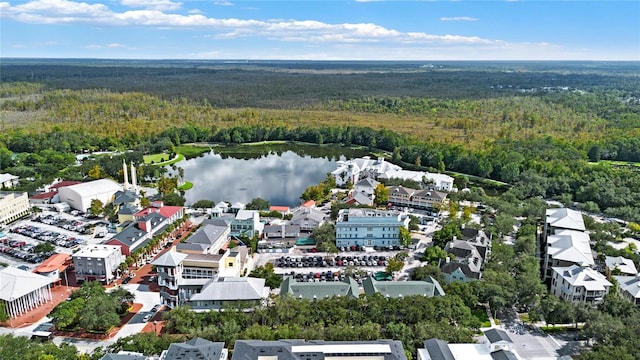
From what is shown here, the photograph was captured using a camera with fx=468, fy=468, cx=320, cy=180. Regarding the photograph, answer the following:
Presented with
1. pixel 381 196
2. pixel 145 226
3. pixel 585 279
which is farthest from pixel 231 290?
pixel 381 196

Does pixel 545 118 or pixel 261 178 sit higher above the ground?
pixel 545 118

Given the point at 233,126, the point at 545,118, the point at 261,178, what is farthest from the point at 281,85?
the point at 261,178

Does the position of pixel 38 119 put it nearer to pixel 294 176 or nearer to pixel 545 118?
pixel 294 176

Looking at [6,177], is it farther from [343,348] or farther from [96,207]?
[343,348]

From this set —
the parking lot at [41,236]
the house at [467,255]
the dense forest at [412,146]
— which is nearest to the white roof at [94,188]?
the parking lot at [41,236]

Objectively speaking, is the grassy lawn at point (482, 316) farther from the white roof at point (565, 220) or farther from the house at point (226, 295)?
the white roof at point (565, 220)
